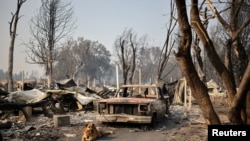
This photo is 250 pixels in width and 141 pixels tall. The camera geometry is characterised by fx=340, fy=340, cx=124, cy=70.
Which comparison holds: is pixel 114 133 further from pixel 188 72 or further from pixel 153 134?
pixel 188 72

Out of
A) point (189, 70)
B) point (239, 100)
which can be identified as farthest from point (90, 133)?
point (239, 100)

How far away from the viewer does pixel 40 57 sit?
3195 centimetres

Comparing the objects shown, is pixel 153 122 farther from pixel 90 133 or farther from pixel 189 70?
pixel 189 70

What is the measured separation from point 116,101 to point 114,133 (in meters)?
1.57

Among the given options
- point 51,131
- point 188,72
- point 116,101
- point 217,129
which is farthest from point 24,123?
point 217,129

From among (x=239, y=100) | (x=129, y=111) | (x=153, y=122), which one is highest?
(x=239, y=100)

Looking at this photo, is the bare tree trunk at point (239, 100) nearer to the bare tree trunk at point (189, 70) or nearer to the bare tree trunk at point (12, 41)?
the bare tree trunk at point (189, 70)

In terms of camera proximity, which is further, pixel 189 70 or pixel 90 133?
pixel 90 133

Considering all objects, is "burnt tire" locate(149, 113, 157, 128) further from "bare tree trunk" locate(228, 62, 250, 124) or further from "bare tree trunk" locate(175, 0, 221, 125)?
"bare tree trunk" locate(228, 62, 250, 124)

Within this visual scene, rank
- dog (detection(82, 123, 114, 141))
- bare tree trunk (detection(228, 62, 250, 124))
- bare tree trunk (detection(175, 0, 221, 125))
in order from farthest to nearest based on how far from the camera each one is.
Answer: dog (detection(82, 123, 114, 141)) → bare tree trunk (detection(175, 0, 221, 125)) → bare tree trunk (detection(228, 62, 250, 124))

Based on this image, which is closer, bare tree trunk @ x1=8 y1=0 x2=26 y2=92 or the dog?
the dog

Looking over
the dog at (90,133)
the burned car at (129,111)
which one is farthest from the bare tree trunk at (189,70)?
the burned car at (129,111)

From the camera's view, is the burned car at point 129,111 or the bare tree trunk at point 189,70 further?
the burned car at point 129,111

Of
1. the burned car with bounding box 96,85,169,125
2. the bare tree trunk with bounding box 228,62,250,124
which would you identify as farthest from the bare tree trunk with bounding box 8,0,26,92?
the bare tree trunk with bounding box 228,62,250,124
